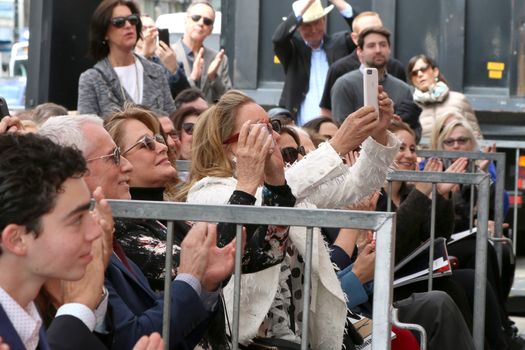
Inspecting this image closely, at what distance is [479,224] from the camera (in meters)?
6.28

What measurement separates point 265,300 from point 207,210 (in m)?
0.95

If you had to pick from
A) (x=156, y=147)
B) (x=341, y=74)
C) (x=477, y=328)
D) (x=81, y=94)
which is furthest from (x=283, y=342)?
(x=341, y=74)

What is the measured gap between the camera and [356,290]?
5.70 m

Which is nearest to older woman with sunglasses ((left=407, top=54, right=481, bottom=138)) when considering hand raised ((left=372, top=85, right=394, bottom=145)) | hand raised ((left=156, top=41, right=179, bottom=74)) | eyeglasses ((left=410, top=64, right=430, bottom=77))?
eyeglasses ((left=410, top=64, right=430, bottom=77))

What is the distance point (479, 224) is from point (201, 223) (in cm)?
268

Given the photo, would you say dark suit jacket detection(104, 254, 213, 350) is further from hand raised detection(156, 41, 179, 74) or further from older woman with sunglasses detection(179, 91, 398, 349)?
hand raised detection(156, 41, 179, 74)

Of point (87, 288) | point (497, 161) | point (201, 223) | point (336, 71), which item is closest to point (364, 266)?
point (201, 223)

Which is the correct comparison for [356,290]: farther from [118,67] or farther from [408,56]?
[408,56]

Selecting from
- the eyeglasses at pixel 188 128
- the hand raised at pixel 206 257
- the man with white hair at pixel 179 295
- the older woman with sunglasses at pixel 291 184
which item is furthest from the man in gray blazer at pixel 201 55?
the hand raised at pixel 206 257

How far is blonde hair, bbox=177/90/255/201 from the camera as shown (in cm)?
532

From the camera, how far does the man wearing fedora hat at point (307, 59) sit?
1095 cm

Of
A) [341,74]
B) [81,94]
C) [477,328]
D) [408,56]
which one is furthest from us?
[408,56]

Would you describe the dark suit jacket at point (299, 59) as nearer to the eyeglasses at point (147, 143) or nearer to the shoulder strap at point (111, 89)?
the shoulder strap at point (111, 89)

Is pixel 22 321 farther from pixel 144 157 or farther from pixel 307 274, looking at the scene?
pixel 144 157
